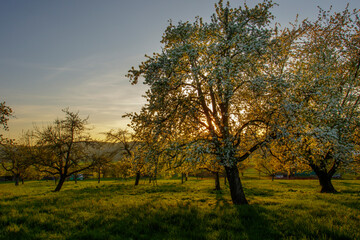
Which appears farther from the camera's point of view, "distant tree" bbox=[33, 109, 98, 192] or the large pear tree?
"distant tree" bbox=[33, 109, 98, 192]

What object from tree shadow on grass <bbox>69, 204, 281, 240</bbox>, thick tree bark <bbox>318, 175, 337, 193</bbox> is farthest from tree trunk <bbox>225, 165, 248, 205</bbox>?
thick tree bark <bbox>318, 175, 337, 193</bbox>

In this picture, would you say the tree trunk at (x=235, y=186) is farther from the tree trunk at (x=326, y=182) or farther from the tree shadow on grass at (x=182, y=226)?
the tree trunk at (x=326, y=182)

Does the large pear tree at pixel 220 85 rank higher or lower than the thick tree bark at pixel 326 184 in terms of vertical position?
higher

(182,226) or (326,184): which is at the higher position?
→ (182,226)

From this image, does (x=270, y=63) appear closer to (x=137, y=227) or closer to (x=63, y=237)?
(x=137, y=227)

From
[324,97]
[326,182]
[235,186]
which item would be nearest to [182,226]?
[235,186]

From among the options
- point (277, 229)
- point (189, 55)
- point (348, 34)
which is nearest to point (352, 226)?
point (277, 229)

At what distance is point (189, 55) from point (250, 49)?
147 inches

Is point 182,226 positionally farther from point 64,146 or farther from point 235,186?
point 64,146

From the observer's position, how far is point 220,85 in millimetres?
11266

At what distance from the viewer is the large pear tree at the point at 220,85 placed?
11.3 m

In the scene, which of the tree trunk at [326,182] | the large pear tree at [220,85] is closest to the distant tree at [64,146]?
the large pear tree at [220,85]

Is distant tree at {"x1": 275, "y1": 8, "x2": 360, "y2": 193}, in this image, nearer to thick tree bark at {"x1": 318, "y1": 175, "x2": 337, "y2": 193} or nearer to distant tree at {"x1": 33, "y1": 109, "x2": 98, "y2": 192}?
thick tree bark at {"x1": 318, "y1": 175, "x2": 337, "y2": 193}

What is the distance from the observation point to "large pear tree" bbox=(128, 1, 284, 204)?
11.3 metres
